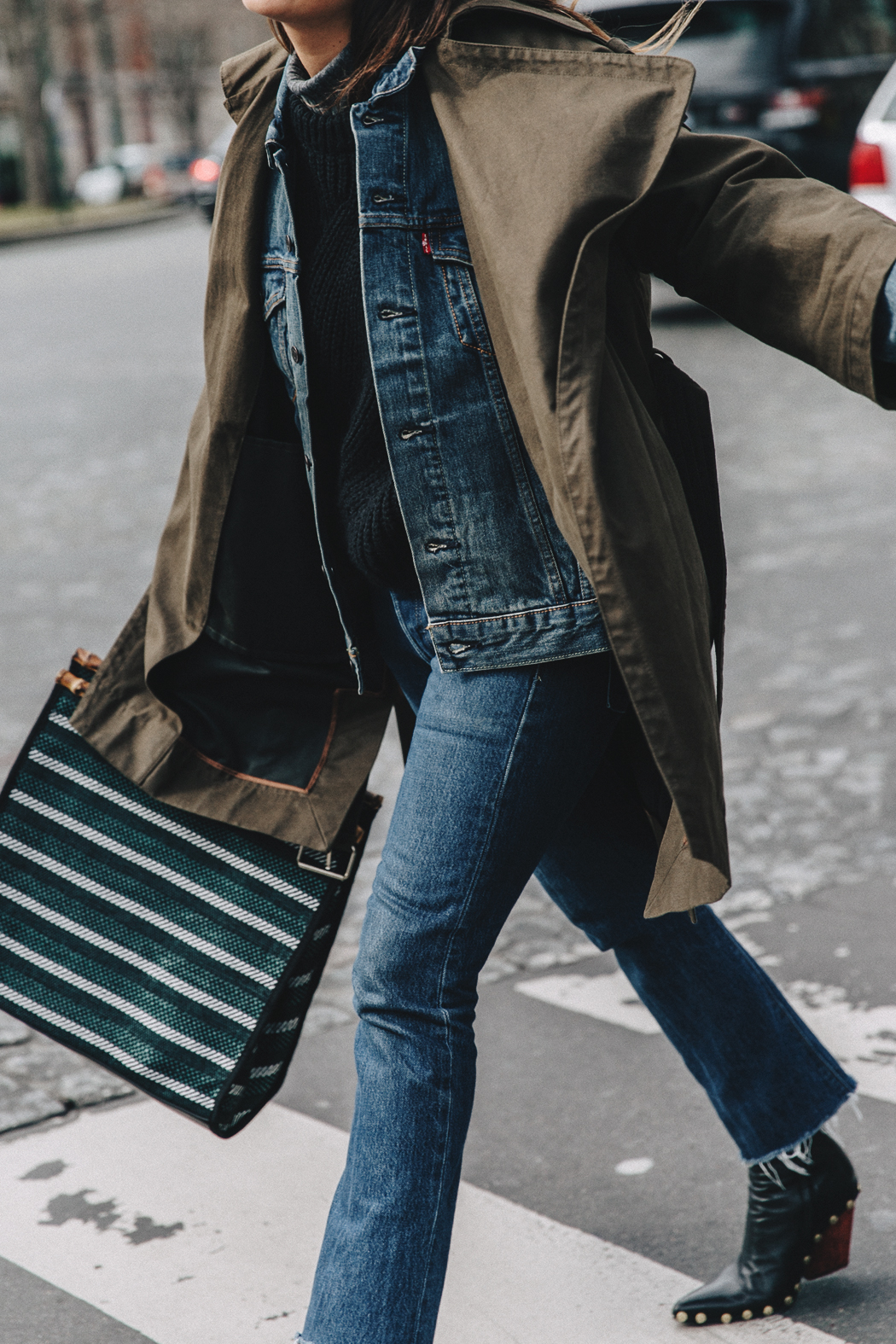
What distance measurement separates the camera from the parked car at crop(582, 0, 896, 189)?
38.9 ft

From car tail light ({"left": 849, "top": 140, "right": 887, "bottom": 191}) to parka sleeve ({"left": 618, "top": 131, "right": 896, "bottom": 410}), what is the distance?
7.99 m

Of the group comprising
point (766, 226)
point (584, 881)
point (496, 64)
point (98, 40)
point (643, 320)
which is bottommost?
point (98, 40)

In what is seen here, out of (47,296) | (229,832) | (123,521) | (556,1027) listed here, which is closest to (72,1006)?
(229,832)

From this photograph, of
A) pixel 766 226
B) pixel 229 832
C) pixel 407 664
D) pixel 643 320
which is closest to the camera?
pixel 766 226

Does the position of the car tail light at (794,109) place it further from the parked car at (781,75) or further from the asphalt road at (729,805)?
the asphalt road at (729,805)

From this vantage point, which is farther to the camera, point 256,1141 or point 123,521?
point 123,521

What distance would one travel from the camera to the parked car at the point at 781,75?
11852mm

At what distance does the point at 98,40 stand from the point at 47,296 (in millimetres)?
54121

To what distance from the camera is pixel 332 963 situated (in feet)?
11.9

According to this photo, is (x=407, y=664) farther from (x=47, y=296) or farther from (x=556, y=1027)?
(x=47, y=296)

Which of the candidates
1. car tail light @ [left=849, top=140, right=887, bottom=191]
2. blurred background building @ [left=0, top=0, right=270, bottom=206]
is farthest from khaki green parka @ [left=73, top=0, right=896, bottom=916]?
blurred background building @ [left=0, top=0, right=270, bottom=206]

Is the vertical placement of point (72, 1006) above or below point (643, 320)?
below

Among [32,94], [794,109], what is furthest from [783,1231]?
[32,94]

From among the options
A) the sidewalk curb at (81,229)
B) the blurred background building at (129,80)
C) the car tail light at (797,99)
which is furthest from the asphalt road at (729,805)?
the blurred background building at (129,80)
